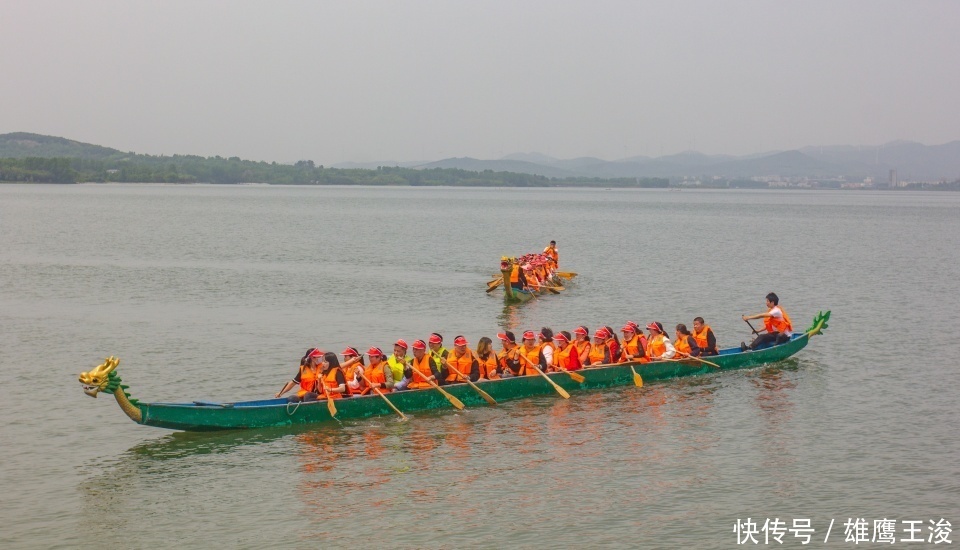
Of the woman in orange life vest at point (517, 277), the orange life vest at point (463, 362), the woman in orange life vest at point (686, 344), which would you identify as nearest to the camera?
the orange life vest at point (463, 362)

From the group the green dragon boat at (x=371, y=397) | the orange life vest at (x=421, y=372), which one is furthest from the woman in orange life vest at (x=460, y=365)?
the orange life vest at (x=421, y=372)

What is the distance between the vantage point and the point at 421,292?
4362 cm

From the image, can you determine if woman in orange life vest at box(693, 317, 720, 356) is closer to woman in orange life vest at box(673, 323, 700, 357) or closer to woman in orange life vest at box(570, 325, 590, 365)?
woman in orange life vest at box(673, 323, 700, 357)

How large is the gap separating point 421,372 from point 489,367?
1.89 meters

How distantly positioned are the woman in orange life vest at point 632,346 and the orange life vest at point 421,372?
557 cm

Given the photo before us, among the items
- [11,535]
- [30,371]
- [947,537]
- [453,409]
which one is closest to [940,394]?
[947,537]

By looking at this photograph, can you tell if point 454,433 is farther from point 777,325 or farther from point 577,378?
point 777,325

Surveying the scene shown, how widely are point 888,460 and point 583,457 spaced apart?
5.80 m

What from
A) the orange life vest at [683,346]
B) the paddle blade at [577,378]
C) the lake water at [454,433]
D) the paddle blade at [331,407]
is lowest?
the lake water at [454,433]

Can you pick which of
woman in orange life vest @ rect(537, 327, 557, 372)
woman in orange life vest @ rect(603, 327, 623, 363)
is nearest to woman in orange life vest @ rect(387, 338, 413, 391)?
woman in orange life vest @ rect(537, 327, 557, 372)

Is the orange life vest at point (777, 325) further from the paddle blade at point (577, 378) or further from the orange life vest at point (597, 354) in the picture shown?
the paddle blade at point (577, 378)

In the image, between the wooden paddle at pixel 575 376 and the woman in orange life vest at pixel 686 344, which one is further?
the woman in orange life vest at pixel 686 344

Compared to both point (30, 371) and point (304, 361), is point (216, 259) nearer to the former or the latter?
point (30, 371)

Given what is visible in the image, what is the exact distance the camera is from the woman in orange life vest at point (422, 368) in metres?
21.7
